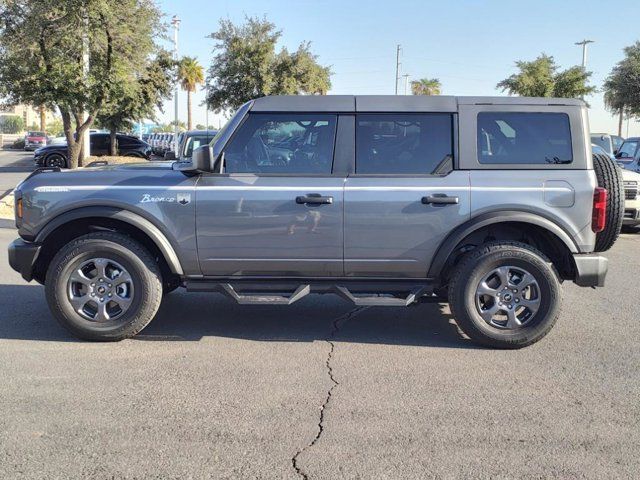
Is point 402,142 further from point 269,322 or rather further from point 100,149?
point 100,149

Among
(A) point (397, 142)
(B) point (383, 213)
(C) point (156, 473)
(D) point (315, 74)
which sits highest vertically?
(D) point (315, 74)

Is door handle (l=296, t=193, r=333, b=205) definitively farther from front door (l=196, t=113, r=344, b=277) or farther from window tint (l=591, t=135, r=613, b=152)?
window tint (l=591, t=135, r=613, b=152)

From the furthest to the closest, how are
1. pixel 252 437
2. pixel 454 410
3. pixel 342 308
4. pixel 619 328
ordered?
pixel 342 308
pixel 619 328
pixel 454 410
pixel 252 437

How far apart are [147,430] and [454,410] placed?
1.93 metres

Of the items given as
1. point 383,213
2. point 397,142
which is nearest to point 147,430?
point 383,213

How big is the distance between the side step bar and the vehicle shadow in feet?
1.58

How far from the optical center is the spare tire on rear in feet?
17.1

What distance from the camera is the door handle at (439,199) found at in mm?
4965

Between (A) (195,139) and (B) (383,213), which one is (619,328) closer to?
(B) (383,213)

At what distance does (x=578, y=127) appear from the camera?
5.07 meters

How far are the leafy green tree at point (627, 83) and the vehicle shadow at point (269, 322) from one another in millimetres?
34555

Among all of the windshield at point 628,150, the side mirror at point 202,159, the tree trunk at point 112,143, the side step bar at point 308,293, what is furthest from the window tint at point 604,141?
the tree trunk at point 112,143

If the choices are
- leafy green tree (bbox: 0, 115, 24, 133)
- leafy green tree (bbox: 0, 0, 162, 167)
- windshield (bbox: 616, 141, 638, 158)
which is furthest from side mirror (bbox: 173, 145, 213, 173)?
leafy green tree (bbox: 0, 115, 24, 133)

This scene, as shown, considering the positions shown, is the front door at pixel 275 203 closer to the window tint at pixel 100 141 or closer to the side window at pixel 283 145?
the side window at pixel 283 145
